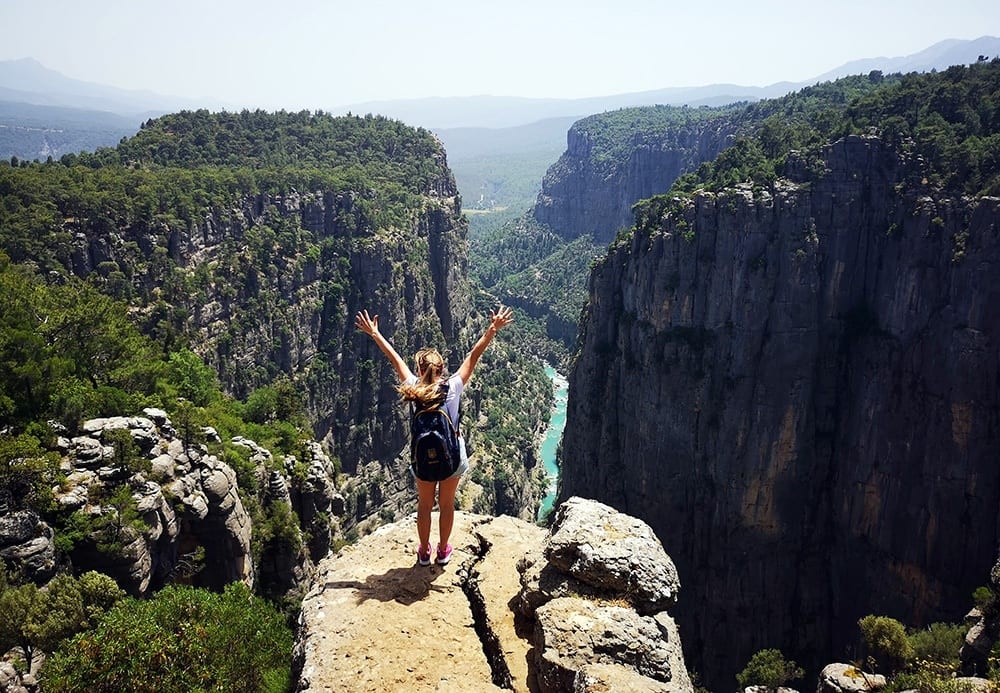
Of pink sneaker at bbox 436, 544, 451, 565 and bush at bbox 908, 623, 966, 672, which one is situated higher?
pink sneaker at bbox 436, 544, 451, 565

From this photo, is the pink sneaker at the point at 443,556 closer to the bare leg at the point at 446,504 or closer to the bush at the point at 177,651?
the bare leg at the point at 446,504

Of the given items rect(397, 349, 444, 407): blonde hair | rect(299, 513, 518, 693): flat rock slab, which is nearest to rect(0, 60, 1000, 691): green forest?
rect(299, 513, 518, 693): flat rock slab

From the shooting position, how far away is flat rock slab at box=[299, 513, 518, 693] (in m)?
10.0

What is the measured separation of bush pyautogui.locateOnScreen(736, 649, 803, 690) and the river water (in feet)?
158

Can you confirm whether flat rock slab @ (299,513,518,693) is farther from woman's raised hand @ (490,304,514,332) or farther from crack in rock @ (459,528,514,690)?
woman's raised hand @ (490,304,514,332)

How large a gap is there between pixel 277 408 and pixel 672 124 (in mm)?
166654

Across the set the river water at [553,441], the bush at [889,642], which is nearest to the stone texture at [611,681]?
the bush at [889,642]

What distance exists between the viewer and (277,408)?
53312 mm

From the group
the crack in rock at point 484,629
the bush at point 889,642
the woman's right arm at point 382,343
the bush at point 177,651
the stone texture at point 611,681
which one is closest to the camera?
the stone texture at point 611,681

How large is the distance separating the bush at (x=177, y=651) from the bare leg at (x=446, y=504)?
12.5 feet

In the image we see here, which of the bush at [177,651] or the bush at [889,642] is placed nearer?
the bush at [177,651]

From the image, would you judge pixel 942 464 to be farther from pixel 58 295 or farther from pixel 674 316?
pixel 58 295

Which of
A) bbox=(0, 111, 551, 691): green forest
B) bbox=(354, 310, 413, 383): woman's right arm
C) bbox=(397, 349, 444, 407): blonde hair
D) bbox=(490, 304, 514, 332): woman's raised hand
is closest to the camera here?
bbox=(397, 349, 444, 407): blonde hair

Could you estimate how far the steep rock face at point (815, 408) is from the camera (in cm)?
5134
